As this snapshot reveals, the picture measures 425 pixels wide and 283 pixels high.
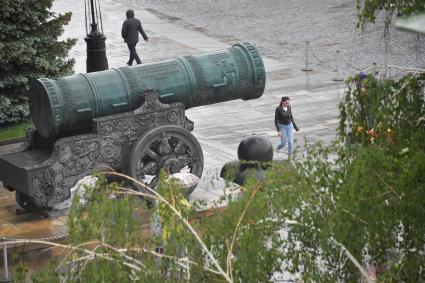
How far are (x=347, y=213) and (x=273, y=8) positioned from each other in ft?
78.8

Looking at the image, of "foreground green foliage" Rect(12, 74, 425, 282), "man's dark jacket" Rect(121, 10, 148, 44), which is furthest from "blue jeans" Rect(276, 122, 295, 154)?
"foreground green foliage" Rect(12, 74, 425, 282)

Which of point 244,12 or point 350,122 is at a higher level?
point 350,122

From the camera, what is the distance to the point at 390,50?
29.2 m

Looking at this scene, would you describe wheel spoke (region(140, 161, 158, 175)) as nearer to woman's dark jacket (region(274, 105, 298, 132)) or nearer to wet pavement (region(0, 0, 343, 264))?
wet pavement (region(0, 0, 343, 264))

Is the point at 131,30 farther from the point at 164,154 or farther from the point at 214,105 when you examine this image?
the point at 164,154

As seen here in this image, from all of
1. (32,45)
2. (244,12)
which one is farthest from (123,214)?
(244,12)

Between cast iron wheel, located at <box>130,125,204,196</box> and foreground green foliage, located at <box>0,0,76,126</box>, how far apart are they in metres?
4.70

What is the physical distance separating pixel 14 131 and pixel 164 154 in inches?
195

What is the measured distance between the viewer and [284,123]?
71.7ft

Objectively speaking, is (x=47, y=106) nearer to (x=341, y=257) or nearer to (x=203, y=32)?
(x=341, y=257)

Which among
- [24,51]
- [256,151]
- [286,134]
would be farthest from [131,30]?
[256,151]

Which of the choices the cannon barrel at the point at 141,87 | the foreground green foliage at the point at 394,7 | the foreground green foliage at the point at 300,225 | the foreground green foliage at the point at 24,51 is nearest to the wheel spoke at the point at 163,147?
the cannon barrel at the point at 141,87

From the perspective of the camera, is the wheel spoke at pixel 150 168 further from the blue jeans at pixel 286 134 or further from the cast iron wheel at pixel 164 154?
the blue jeans at pixel 286 134

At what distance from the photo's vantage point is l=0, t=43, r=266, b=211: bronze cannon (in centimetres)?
1786
